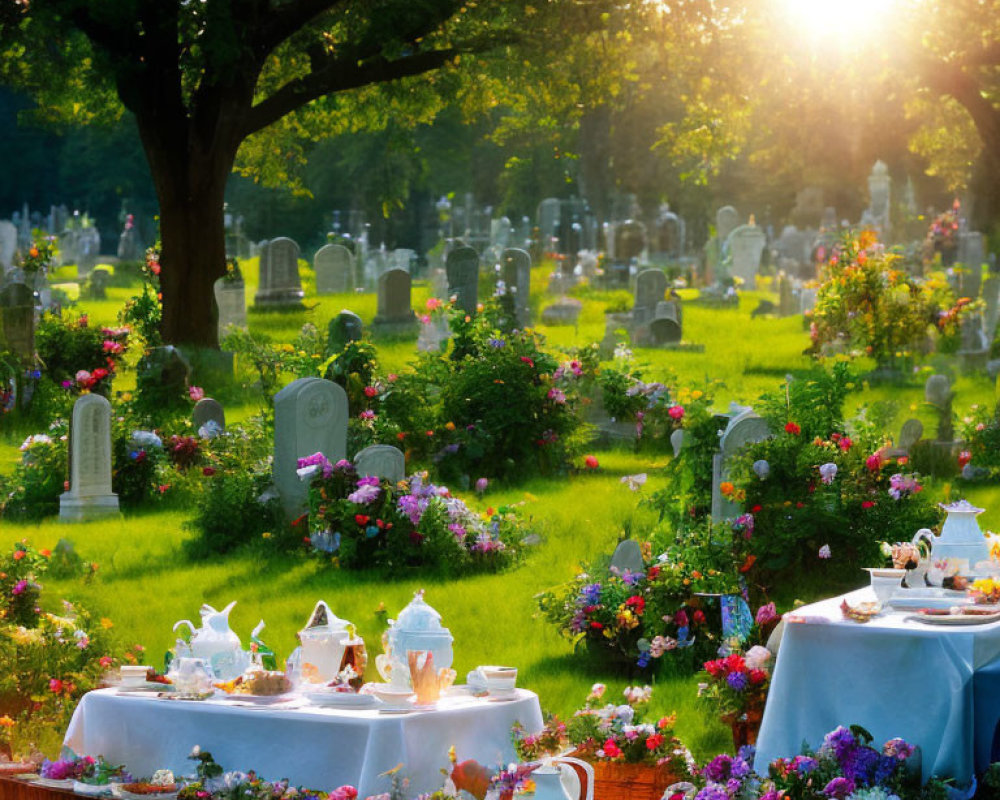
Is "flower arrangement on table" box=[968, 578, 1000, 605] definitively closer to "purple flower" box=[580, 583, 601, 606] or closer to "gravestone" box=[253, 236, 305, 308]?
"purple flower" box=[580, 583, 601, 606]

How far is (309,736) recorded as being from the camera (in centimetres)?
725

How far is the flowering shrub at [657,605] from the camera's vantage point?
10.1m

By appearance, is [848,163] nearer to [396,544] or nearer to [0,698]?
[396,544]

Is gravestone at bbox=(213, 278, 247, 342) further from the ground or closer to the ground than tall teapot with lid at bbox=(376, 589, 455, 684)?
further from the ground

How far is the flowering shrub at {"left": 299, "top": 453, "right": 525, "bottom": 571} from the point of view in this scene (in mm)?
13078

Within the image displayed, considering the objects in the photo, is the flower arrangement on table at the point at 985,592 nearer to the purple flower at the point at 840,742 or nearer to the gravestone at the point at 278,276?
the purple flower at the point at 840,742

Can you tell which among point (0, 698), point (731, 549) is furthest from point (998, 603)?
point (0, 698)

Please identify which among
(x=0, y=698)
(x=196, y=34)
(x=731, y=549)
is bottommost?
(x=0, y=698)

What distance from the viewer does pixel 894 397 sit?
20.7 meters

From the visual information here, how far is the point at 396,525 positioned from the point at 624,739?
19.0ft

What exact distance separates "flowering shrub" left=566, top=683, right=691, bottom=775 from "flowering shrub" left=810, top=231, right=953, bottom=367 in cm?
1556

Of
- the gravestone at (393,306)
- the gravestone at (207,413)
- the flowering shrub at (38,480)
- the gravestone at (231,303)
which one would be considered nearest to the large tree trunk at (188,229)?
the gravestone at (231,303)

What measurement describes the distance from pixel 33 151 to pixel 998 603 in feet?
190

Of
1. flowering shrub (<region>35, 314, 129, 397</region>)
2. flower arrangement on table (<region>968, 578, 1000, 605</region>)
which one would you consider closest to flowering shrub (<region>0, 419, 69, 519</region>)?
flowering shrub (<region>35, 314, 129, 397</region>)
